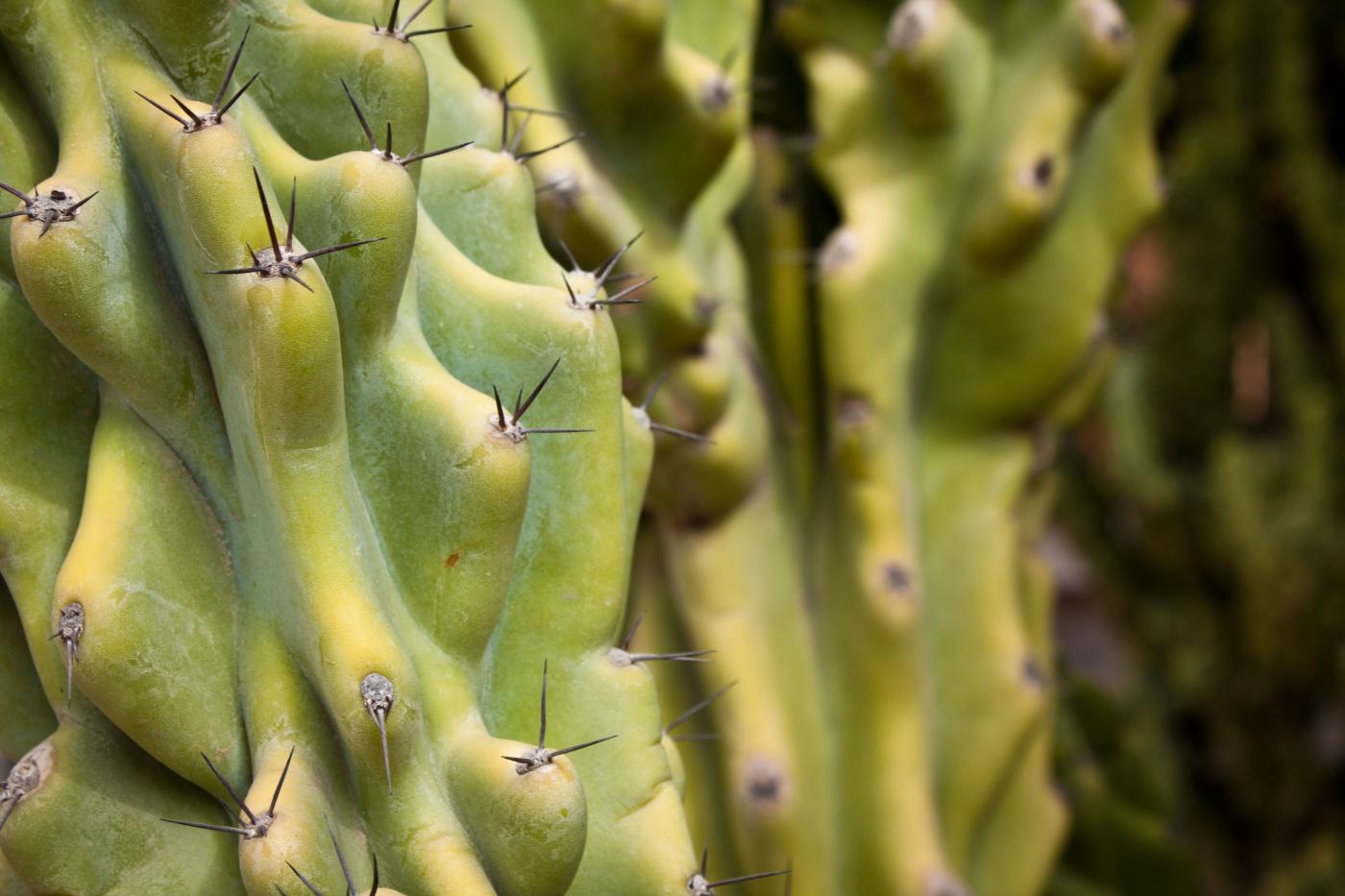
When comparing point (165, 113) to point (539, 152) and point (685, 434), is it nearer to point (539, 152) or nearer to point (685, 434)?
point (539, 152)

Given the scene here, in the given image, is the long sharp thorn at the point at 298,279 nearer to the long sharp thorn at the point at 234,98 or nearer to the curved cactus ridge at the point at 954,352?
the long sharp thorn at the point at 234,98

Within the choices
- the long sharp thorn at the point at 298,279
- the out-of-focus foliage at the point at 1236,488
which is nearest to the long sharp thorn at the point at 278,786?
the long sharp thorn at the point at 298,279

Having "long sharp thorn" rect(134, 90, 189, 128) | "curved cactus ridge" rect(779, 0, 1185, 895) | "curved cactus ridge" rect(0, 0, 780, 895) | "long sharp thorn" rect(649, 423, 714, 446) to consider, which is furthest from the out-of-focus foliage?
"long sharp thorn" rect(134, 90, 189, 128)

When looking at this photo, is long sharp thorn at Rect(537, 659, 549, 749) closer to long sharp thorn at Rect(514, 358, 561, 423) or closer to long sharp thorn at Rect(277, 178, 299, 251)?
long sharp thorn at Rect(514, 358, 561, 423)

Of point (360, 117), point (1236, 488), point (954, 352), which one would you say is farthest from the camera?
point (1236, 488)

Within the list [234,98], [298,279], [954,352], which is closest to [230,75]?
[234,98]

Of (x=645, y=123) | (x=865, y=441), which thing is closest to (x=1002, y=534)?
(x=865, y=441)

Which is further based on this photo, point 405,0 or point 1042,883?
point 1042,883

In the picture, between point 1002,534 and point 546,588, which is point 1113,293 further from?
point 546,588
